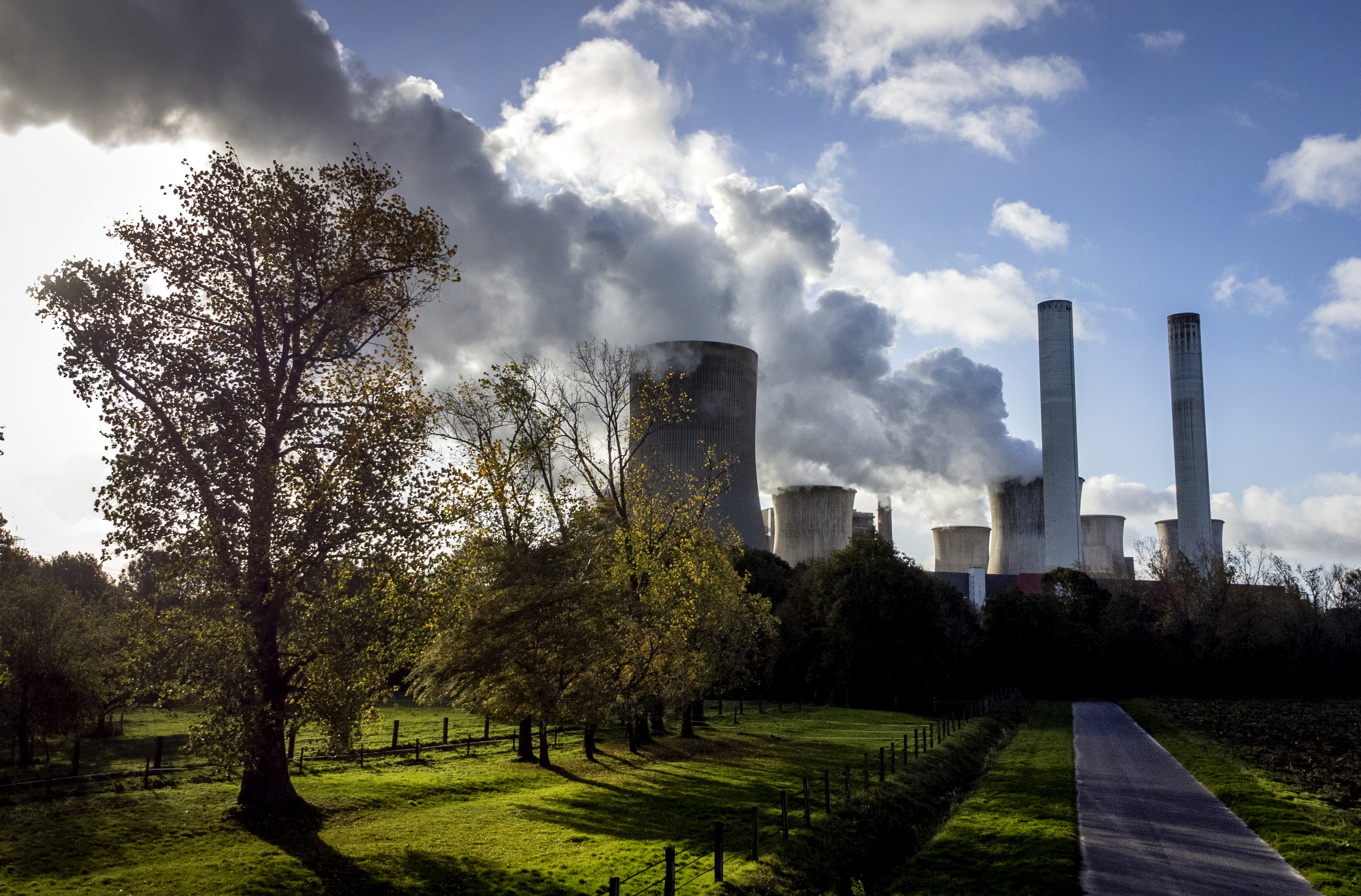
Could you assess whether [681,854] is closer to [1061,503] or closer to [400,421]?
[400,421]

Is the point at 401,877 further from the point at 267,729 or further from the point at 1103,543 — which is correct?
the point at 1103,543

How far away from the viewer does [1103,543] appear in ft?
219

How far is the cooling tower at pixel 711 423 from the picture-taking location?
4212 centimetres

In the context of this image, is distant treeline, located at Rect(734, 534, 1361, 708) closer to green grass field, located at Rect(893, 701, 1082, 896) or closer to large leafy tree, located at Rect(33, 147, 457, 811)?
green grass field, located at Rect(893, 701, 1082, 896)

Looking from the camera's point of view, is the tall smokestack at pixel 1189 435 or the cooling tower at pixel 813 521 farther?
the tall smokestack at pixel 1189 435

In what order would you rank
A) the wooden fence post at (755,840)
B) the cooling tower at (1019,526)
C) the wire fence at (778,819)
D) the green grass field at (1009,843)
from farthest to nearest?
the cooling tower at (1019,526)
the wooden fence post at (755,840)
the green grass field at (1009,843)
the wire fence at (778,819)

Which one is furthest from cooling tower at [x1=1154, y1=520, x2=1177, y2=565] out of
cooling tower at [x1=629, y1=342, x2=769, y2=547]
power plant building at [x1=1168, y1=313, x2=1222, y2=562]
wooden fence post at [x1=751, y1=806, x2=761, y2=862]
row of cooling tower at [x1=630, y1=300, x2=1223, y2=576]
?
wooden fence post at [x1=751, y1=806, x2=761, y2=862]

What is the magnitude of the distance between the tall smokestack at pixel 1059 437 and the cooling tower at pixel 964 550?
5.30 metres

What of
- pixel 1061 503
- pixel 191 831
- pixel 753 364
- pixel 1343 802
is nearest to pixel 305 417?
pixel 191 831

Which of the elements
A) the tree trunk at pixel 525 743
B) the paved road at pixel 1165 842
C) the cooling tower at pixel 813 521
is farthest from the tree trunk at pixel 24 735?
the cooling tower at pixel 813 521

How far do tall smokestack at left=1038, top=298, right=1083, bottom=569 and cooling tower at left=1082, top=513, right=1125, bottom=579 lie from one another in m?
7.47

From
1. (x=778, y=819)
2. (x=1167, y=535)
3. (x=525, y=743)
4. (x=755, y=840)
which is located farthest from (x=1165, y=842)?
(x=1167, y=535)

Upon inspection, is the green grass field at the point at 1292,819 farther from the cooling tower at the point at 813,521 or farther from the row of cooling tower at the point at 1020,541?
the row of cooling tower at the point at 1020,541

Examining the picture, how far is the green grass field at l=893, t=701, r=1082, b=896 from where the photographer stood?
984cm
